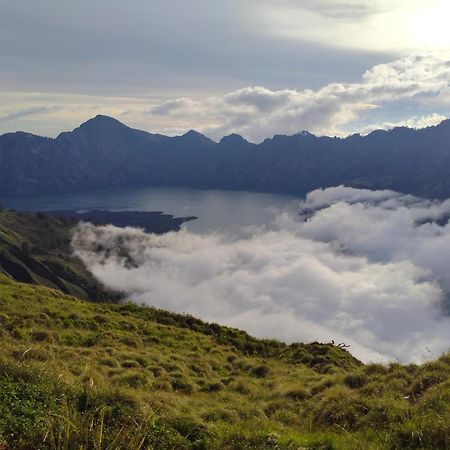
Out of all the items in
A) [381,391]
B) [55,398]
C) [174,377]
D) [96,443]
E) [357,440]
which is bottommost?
[174,377]

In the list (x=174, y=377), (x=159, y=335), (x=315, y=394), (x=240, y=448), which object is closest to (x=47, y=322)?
(x=159, y=335)

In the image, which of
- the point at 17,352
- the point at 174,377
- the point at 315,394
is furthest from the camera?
the point at 174,377

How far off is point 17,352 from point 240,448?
33.2ft

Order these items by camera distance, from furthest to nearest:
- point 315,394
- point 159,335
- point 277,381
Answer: point 159,335
point 277,381
point 315,394

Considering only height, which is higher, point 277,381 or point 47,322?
point 47,322

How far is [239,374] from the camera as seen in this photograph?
2639 centimetres

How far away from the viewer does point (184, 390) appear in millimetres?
19891

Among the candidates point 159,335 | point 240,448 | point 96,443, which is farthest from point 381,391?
point 159,335

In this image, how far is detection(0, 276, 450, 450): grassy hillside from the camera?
375 inches

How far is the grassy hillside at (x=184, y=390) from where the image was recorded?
953 cm

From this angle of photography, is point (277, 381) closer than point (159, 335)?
Yes

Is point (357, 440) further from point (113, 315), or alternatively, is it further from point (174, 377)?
point (113, 315)

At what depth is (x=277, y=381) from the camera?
2375 centimetres

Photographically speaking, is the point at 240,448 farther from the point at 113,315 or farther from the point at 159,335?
the point at 113,315
